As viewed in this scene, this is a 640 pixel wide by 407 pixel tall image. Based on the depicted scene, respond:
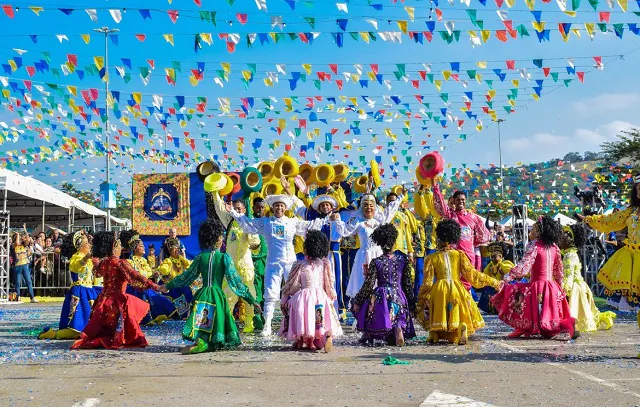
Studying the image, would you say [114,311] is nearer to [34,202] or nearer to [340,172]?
[340,172]

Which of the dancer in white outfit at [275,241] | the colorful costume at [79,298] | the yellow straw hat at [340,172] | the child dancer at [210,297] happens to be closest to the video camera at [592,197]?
Result: the yellow straw hat at [340,172]

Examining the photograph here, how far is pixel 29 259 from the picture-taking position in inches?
736

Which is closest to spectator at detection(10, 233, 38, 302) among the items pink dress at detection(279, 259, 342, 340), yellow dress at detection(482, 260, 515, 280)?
yellow dress at detection(482, 260, 515, 280)

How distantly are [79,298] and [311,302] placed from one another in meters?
3.63

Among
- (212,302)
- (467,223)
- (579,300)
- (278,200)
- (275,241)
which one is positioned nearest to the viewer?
(212,302)

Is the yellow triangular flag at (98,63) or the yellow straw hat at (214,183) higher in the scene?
the yellow triangular flag at (98,63)

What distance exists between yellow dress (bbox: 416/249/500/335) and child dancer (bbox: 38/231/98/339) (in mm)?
4380

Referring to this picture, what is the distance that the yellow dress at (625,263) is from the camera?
24.5 feet

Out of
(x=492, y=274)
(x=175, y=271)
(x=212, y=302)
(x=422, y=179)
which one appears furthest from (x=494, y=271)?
(x=212, y=302)

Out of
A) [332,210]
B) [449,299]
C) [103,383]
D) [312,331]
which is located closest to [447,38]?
[332,210]

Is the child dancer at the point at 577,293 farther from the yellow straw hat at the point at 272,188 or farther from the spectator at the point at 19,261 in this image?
the spectator at the point at 19,261

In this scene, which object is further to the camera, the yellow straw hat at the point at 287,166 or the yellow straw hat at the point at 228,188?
the yellow straw hat at the point at 287,166

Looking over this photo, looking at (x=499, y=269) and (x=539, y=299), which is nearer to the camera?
(x=539, y=299)

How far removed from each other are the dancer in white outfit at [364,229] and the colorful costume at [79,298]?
345cm
